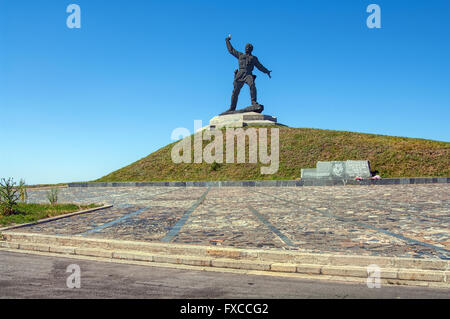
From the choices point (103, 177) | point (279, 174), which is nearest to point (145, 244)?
point (279, 174)

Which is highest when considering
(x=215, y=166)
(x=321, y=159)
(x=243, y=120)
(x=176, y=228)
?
(x=243, y=120)

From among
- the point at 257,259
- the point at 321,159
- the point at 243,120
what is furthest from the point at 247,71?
the point at 257,259

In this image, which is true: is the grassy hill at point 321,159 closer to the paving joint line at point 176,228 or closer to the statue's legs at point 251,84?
the statue's legs at point 251,84

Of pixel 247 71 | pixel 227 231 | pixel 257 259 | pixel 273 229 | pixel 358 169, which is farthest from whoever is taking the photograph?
pixel 247 71

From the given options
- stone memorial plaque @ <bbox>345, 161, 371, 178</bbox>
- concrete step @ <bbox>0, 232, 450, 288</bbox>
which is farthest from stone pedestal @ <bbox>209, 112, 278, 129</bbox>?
concrete step @ <bbox>0, 232, 450, 288</bbox>

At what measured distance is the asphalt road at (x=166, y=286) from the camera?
144 inches

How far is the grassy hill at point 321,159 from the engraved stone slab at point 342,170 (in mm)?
2161

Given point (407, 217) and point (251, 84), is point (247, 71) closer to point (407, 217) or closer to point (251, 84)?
point (251, 84)

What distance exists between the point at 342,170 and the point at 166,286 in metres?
19.9

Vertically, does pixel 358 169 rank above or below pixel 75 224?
above

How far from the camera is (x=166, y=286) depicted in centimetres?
396

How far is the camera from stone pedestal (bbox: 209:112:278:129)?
3716 cm

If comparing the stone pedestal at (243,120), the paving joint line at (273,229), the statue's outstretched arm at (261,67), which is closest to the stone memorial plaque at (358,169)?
the paving joint line at (273,229)
